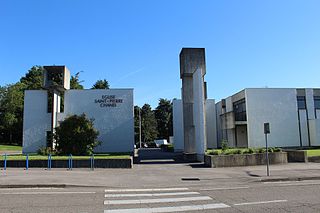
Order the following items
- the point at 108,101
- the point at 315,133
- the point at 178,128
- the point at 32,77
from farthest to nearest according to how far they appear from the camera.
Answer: the point at 32,77 < the point at 178,128 < the point at 315,133 < the point at 108,101

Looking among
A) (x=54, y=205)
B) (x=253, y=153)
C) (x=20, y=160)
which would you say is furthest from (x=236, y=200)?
(x=20, y=160)

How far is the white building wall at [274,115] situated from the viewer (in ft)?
124

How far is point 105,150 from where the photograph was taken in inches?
1341

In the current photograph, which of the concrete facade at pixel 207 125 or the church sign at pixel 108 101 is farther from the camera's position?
the concrete facade at pixel 207 125

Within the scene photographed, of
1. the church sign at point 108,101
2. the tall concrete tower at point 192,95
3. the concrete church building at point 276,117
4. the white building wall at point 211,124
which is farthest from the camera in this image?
the white building wall at point 211,124

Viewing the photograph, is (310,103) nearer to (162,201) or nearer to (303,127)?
(303,127)

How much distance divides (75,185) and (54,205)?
4196 millimetres

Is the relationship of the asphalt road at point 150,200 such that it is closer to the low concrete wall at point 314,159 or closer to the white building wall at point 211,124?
the low concrete wall at point 314,159

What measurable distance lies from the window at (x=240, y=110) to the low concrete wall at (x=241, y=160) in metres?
17.5

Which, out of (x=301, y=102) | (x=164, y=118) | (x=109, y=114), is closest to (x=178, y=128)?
(x=109, y=114)

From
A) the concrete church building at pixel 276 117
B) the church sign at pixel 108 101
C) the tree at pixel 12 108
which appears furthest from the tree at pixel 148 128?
the church sign at pixel 108 101

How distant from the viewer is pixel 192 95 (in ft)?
100

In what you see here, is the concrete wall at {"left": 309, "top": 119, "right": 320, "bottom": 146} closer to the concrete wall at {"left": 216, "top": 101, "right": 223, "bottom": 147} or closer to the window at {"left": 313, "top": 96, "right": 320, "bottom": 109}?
the window at {"left": 313, "top": 96, "right": 320, "bottom": 109}

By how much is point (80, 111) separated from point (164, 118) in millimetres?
68351
